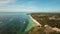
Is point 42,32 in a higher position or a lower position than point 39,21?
lower

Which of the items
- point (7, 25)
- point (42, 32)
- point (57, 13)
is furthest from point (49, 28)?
point (7, 25)

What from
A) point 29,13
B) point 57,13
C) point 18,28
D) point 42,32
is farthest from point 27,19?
point 57,13

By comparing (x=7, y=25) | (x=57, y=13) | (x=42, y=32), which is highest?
(x=57, y=13)

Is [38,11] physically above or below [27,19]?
above

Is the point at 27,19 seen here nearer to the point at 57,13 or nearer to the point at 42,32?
the point at 42,32

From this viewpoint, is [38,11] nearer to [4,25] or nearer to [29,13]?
[29,13]

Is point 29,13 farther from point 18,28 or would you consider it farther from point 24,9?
point 18,28
